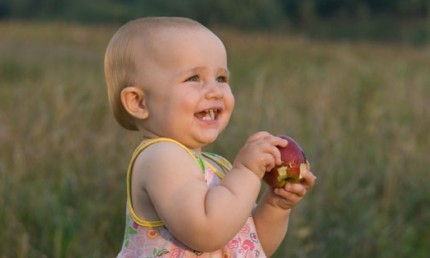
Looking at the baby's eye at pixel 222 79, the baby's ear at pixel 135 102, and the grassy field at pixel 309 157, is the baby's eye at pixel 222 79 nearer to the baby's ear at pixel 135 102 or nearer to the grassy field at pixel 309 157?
the baby's ear at pixel 135 102

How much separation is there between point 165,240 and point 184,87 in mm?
371

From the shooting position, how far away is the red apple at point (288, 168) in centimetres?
234

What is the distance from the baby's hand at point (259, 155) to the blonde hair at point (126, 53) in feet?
1.04

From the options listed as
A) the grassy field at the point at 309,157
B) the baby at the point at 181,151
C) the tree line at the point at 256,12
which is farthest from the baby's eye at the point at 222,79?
the tree line at the point at 256,12

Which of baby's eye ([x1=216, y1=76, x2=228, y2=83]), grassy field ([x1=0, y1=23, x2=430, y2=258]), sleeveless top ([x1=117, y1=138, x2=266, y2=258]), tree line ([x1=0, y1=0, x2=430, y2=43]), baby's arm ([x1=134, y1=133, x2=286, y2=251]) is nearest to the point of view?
baby's arm ([x1=134, y1=133, x2=286, y2=251])

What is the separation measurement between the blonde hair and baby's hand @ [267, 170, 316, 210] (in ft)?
1.36

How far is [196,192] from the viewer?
215 centimetres

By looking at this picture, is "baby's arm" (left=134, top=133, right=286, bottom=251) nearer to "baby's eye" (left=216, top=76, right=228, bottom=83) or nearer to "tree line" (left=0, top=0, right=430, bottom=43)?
"baby's eye" (left=216, top=76, right=228, bottom=83)

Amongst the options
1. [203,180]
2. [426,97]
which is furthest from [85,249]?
[426,97]

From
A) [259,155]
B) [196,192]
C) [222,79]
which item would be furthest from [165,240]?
[222,79]

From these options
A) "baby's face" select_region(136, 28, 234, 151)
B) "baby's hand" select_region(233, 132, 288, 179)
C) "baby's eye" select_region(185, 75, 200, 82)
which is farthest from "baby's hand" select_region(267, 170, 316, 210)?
"baby's eye" select_region(185, 75, 200, 82)

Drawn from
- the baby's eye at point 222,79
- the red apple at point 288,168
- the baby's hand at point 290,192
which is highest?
the baby's eye at point 222,79

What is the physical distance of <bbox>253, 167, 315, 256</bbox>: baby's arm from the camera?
245cm

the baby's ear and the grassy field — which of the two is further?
the grassy field
